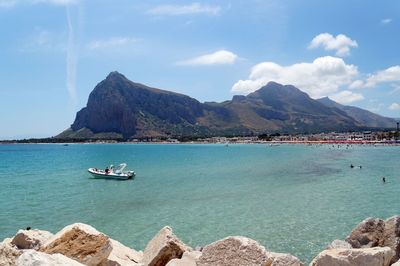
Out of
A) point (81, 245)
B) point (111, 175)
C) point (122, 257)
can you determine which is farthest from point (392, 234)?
point (111, 175)

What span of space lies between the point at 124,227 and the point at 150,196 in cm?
1596

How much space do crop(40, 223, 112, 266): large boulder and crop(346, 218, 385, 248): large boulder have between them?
8489 mm

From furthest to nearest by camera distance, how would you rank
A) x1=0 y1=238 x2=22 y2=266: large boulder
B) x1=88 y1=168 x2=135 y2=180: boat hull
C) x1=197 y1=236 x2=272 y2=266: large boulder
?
x1=88 y1=168 x2=135 y2=180: boat hull < x1=0 y1=238 x2=22 y2=266: large boulder < x1=197 y1=236 x2=272 y2=266: large boulder

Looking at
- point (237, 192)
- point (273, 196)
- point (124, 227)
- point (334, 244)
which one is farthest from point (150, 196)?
point (334, 244)

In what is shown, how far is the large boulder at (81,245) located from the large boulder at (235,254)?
2.46 m

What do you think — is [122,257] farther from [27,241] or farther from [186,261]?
[186,261]

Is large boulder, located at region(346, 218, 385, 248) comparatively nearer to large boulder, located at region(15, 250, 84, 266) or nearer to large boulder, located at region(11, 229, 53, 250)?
large boulder, located at region(11, 229, 53, 250)

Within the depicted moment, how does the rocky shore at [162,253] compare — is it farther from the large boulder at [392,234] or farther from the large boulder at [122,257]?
the large boulder at [392,234]

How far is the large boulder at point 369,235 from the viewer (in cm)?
1388

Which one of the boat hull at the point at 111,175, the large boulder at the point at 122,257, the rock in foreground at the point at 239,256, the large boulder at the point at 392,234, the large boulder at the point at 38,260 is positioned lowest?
the boat hull at the point at 111,175

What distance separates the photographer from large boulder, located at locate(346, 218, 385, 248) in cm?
1388

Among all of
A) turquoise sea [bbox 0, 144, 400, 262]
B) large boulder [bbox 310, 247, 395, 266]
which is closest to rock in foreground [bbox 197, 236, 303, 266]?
large boulder [bbox 310, 247, 395, 266]

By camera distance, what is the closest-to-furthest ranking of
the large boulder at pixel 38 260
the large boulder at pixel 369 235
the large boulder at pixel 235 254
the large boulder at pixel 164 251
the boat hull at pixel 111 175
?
the large boulder at pixel 38 260 < the large boulder at pixel 235 254 < the large boulder at pixel 164 251 < the large boulder at pixel 369 235 < the boat hull at pixel 111 175

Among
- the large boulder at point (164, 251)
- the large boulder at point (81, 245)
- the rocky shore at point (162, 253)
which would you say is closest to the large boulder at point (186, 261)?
the rocky shore at point (162, 253)
